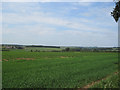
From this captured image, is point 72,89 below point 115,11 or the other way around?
below

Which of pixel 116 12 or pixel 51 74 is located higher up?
pixel 116 12

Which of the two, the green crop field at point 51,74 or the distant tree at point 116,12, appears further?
the distant tree at point 116,12

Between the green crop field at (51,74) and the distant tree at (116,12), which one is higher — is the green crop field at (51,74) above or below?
below

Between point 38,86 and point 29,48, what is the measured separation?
62353mm

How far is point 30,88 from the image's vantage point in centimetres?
707

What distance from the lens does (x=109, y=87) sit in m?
7.75

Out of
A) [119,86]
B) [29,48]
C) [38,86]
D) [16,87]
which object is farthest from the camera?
[29,48]

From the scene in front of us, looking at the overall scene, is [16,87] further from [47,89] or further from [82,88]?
[82,88]

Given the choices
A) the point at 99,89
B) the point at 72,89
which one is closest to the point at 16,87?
the point at 72,89

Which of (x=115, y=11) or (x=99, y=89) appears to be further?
(x=115, y=11)

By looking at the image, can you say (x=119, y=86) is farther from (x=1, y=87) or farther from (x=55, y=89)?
(x=1, y=87)

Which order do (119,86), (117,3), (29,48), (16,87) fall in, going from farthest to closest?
(29,48) → (117,3) → (119,86) → (16,87)

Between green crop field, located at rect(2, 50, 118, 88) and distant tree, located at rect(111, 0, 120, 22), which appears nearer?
green crop field, located at rect(2, 50, 118, 88)

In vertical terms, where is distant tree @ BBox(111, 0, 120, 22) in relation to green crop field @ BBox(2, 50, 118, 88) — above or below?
above
